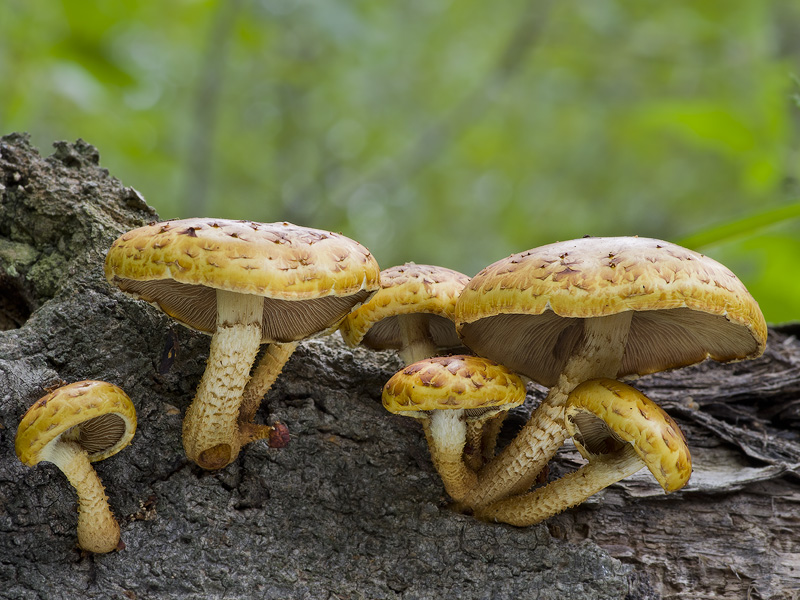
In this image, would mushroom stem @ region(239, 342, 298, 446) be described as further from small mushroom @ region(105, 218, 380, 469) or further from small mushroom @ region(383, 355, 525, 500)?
small mushroom @ region(383, 355, 525, 500)

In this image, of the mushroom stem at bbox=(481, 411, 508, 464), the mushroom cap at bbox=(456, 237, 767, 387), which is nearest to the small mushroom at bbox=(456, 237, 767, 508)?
the mushroom cap at bbox=(456, 237, 767, 387)

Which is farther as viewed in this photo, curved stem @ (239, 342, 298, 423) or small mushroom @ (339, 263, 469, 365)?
curved stem @ (239, 342, 298, 423)

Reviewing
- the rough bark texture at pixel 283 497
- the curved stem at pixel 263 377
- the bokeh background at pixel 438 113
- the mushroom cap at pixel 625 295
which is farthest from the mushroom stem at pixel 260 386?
the bokeh background at pixel 438 113

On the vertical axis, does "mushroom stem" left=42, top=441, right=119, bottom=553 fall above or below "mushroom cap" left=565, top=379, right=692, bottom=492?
below

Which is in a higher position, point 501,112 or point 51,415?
point 501,112

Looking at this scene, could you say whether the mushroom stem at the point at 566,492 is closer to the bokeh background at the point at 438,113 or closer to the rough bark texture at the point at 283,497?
the rough bark texture at the point at 283,497

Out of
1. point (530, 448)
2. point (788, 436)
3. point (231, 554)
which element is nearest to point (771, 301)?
point (788, 436)

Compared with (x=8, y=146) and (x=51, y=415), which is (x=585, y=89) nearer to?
(x=8, y=146)
